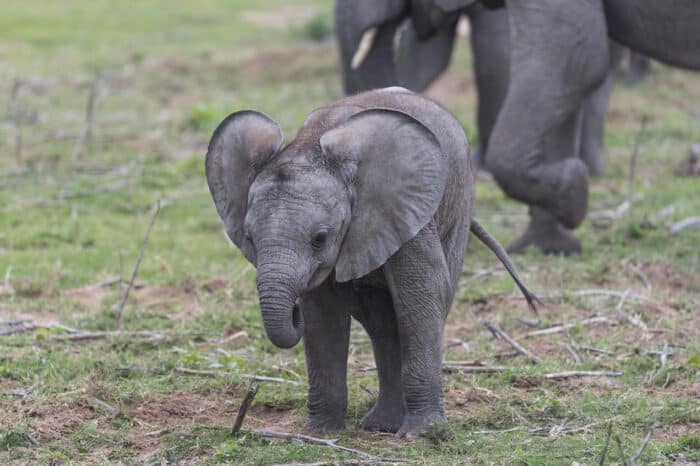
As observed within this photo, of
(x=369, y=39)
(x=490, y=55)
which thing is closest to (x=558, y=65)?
(x=369, y=39)

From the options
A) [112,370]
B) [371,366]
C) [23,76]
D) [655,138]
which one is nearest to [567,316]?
[371,366]

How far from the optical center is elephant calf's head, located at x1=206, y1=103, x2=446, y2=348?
469 cm

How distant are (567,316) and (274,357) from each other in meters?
1.61

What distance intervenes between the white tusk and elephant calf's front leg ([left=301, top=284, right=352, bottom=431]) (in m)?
3.52

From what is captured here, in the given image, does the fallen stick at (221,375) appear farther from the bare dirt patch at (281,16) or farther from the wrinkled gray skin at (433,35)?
the bare dirt patch at (281,16)

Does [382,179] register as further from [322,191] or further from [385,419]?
[385,419]

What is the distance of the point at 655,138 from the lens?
13008 millimetres

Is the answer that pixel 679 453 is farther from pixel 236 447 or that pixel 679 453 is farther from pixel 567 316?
pixel 567 316

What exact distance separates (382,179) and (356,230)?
0.69ft

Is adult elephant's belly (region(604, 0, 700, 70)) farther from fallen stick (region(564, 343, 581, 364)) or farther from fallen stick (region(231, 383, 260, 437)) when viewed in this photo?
fallen stick (region(231, 383, 260, 437))

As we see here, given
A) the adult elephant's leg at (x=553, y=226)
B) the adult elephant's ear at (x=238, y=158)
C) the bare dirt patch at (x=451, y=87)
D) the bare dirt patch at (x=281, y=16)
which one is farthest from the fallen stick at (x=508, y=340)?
the bare dirt patch at (x=281, y=16)

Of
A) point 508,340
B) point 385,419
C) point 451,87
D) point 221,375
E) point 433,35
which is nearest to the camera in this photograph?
point 385,419

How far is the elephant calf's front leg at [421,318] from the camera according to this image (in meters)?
5.10

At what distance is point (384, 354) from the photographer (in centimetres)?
557
